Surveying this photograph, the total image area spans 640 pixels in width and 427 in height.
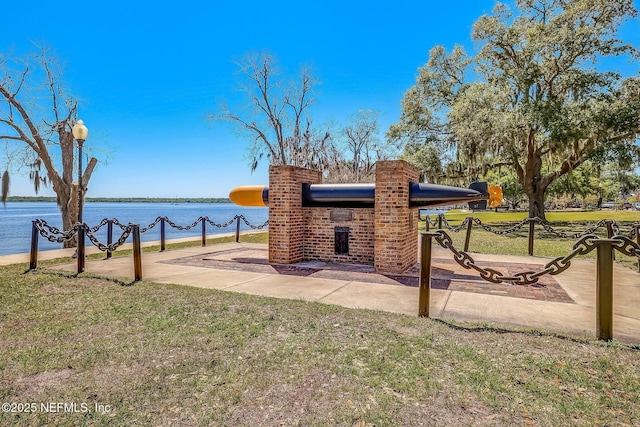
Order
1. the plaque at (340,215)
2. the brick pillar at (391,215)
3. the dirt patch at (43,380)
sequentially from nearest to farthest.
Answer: the dirt patch at (43,380)
the brick pillar at (391,215)
the plaque at (340,215)

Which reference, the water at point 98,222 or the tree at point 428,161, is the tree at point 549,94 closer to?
the tree at point 428,161

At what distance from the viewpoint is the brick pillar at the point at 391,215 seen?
696 centimetres

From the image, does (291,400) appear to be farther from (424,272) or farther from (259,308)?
(424,272)

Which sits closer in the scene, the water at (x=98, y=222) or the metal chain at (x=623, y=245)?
the metal chain at (x=623, y=245)

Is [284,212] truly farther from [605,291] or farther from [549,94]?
[549,94]

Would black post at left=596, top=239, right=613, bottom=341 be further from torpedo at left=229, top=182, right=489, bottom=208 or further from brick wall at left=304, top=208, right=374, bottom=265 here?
brick wall at left=304, top=208, right=374, bottom=265

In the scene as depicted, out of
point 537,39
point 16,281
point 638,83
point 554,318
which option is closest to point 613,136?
point 638,83

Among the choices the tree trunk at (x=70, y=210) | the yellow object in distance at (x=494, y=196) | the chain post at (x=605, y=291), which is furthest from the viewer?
the tree trunk at (x=70, y=210)

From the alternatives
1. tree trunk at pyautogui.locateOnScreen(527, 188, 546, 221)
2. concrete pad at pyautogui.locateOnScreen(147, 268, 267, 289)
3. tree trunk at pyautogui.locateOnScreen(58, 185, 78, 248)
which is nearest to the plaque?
concrete pad at pyautogui.locateOnScreen(147, 268, 267, 289)

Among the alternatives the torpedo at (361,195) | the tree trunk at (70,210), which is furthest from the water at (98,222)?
the torpedo at (361,195)

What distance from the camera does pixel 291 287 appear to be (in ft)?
19.2

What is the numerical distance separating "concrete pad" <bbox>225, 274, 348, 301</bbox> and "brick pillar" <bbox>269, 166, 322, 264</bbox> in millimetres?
1412

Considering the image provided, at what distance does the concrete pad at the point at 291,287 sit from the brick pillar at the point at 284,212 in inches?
55.6

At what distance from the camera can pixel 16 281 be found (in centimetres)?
612
